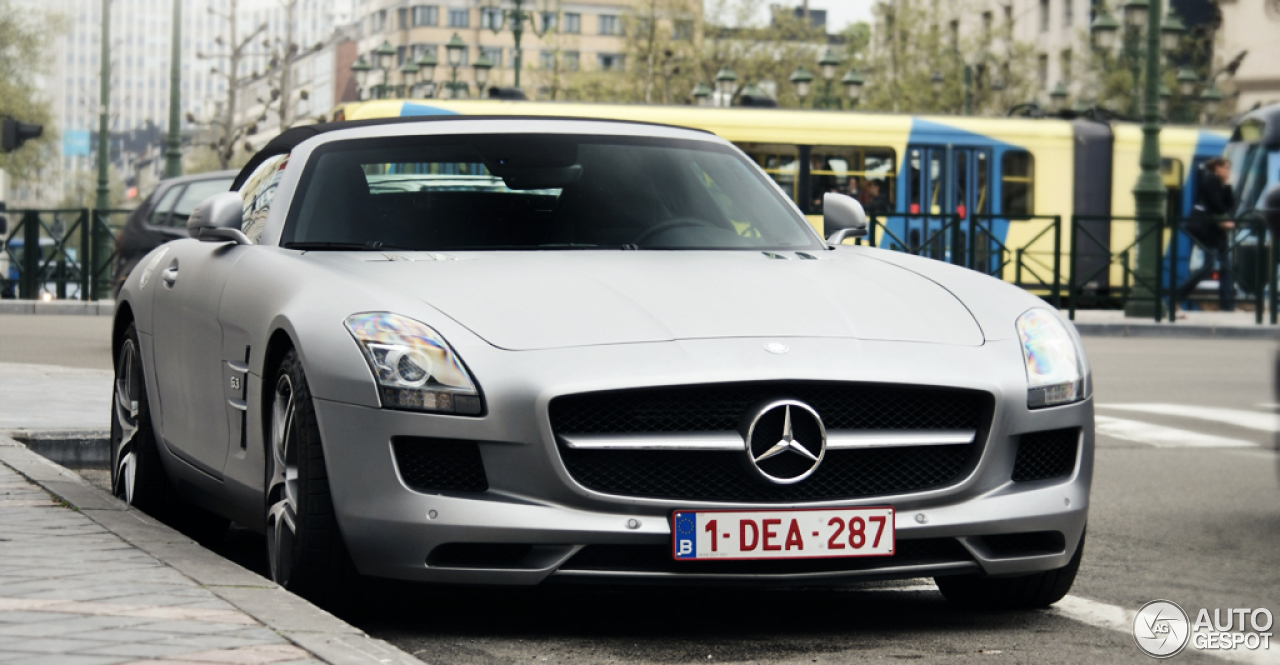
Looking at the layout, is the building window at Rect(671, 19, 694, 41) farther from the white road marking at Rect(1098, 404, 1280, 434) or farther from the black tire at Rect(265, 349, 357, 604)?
the black tire at Rect(265, 349, 357, 604)

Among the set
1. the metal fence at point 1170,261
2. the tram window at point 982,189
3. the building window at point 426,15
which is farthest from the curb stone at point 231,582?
the building window at point 426,15

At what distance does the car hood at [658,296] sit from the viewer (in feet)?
14.8

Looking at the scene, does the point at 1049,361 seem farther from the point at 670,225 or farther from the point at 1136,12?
the point at 1136,12

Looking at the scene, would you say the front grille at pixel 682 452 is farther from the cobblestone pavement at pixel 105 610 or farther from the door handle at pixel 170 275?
the door handle at pixel 170 275

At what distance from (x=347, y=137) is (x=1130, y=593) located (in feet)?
9.01

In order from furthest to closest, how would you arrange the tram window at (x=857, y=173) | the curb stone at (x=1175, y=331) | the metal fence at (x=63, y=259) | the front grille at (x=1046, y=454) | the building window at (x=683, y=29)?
the building window at (x=683, y=29) < the tram window at (x=857, y=173) < the metal fence at (x=63, y=259) < the curb stone at (x=1175, y=331) < the front grille at (x=1046, y=454)

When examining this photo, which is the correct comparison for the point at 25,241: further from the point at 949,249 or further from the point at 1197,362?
the point at 1197,362

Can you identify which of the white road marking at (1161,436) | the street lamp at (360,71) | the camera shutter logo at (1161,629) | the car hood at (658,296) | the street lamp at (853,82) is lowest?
the white road marking at (1161,436)

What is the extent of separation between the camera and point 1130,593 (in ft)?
17.7

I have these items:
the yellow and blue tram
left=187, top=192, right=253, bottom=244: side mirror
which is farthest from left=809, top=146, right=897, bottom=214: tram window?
left=187, top=192, right=253, bottom=244: side mirror

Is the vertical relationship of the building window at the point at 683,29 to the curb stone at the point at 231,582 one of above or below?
above

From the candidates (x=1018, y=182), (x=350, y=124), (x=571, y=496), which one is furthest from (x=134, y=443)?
(x=1018, y=182)

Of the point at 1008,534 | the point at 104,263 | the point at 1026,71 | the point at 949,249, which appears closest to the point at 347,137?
the point at 1008,534

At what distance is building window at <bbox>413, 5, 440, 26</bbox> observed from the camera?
13075cm
